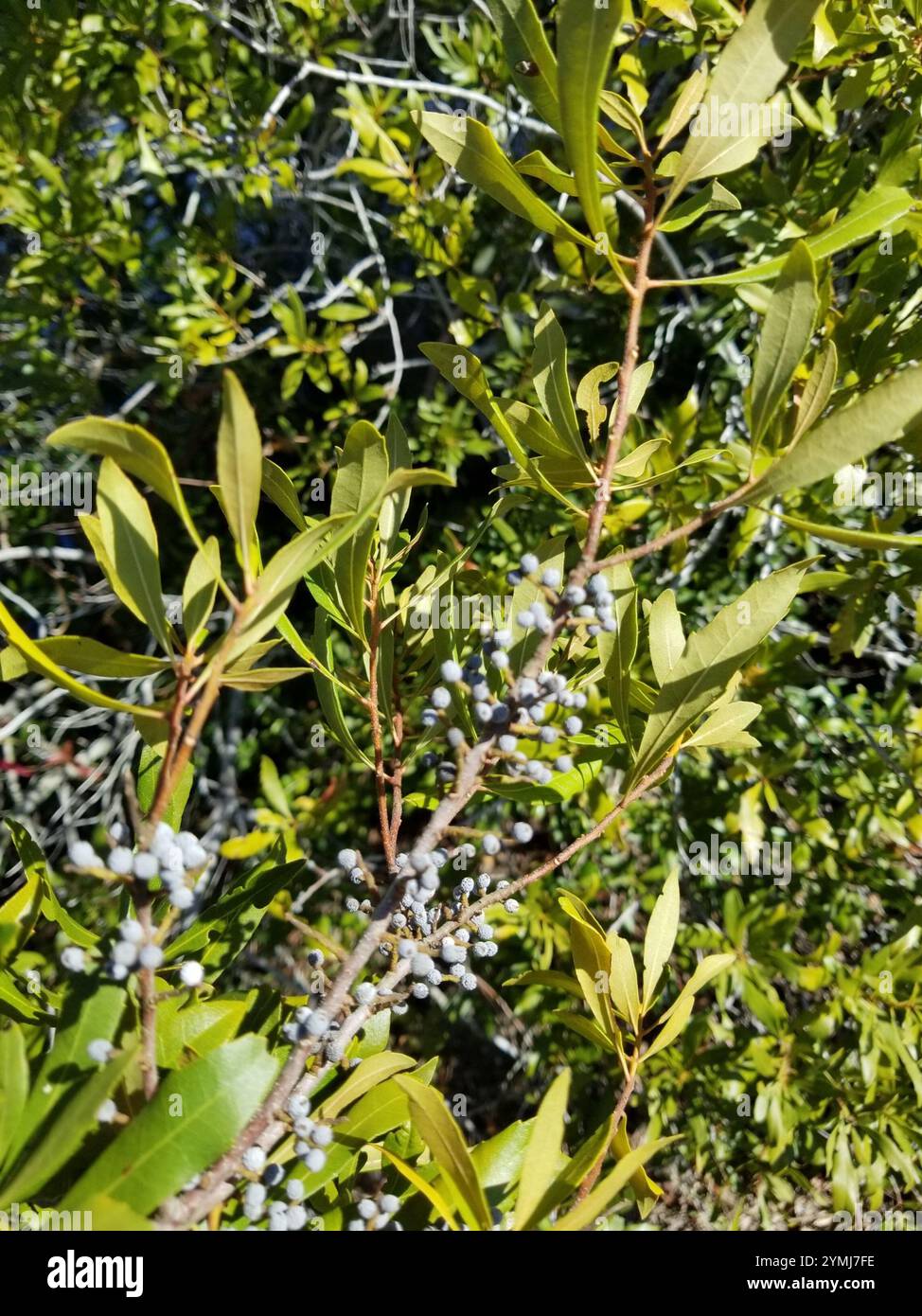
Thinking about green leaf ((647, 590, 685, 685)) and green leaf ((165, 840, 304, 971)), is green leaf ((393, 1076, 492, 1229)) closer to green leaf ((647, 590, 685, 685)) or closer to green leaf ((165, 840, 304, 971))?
green leaf ((165, 840, 304, 971))

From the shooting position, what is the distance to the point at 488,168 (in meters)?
0.61

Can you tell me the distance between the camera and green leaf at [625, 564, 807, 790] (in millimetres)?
607

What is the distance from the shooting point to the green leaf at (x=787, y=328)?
0.55m

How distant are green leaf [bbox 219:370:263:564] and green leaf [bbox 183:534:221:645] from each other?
0.05m

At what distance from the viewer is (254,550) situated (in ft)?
1.78

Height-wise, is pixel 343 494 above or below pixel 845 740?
above

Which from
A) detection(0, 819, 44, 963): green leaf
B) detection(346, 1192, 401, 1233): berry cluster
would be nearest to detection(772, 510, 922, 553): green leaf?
detection(346, 1192, 401, 1233): berry cluster

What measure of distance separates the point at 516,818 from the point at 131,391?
2055 millimetres

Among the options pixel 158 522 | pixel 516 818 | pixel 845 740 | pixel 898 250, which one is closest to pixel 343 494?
pixel 898 250

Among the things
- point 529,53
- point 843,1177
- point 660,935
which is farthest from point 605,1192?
point 843,1177

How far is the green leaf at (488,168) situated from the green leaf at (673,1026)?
650mm

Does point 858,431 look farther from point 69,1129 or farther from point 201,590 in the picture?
point 69,1129

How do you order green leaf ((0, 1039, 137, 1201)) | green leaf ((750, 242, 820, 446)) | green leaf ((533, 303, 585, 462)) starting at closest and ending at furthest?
green leaf ((0, 1039, 137, 1201))
green leaf ((750, 242, 820, 446))
green leaf ((533, 303, 585, 462))
